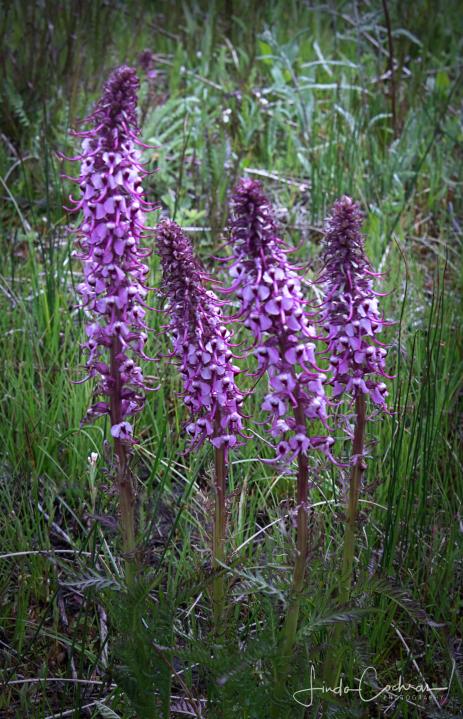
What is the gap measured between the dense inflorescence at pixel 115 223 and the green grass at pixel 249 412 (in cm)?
43

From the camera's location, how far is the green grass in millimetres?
2094

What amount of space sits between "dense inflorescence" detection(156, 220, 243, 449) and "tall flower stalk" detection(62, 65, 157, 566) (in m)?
0.08

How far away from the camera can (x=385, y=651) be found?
97.7 inches

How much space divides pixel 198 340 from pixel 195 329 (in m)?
0.03

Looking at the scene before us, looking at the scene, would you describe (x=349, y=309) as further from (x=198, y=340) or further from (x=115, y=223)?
(x=115, y=223)

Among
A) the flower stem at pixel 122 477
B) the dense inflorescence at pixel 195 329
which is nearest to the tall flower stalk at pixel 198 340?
the dense inflorescence at pixel 195 329

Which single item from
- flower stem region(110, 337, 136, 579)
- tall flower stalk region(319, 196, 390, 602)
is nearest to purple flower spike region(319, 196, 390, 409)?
tall flower stalk region(319, 196, 390, 602)

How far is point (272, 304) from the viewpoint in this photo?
67.6 inches

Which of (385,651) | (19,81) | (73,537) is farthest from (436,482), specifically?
(19,81)

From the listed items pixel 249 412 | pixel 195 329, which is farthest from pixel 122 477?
pixel 249 412

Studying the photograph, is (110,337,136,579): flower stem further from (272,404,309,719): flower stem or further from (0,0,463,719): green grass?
(272,404,309,719): flower stem

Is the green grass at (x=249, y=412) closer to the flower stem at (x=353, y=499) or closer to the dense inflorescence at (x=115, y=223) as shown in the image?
the flower stem at (x=353, y=499)

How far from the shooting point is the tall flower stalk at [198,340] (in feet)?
6.53

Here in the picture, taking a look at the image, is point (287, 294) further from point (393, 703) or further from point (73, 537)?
point (73, 537)
